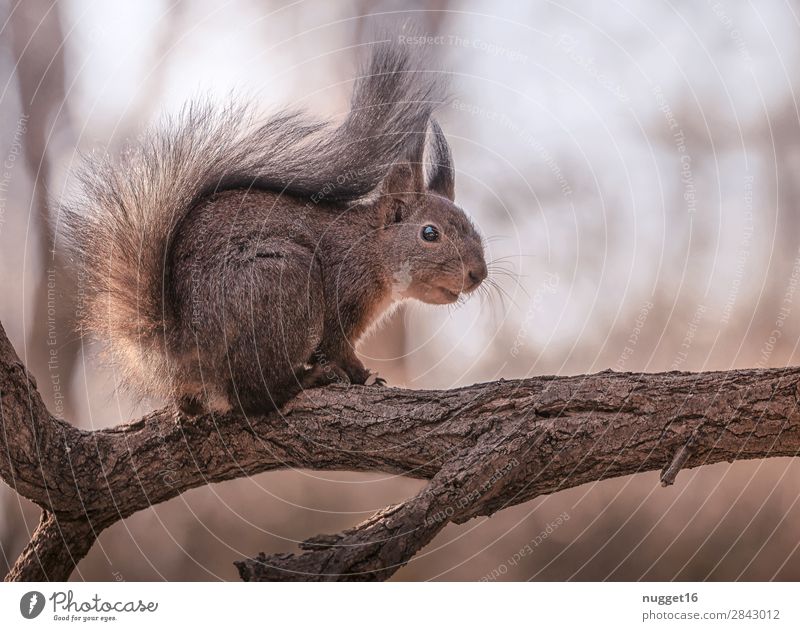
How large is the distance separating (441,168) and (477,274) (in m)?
0.38

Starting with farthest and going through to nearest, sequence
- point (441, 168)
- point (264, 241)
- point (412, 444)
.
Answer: point (441, 168) < point (264, 241) < point (412, 444)

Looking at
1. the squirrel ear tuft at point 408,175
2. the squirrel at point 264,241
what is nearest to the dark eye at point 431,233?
the squirrel at point 264,241

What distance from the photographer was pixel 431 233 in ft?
7.48

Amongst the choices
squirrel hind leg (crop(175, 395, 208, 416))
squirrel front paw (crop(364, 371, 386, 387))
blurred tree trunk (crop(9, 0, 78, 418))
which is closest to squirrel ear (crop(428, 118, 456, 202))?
squirrel front paw (crop(364, 371, 386, 387))

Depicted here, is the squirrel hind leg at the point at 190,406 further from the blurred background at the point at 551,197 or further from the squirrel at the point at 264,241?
the blurred background at the point at 551,197

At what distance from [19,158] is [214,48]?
2.25 feet

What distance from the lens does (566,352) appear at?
2.40 meters

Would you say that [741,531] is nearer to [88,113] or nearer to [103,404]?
[103,404]

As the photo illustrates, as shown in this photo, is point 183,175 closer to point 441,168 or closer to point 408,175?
point 408,175

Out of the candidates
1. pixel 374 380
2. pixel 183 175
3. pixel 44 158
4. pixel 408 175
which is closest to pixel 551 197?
pixel 408 175

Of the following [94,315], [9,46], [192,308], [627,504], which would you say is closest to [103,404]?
[94,315]

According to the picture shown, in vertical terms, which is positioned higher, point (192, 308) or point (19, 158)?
point (19, 158)

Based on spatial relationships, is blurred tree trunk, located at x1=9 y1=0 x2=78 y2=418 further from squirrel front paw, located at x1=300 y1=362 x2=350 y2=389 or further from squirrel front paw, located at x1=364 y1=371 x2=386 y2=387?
squirrel front paw, located at x1=364 y1=371 x2=386 y2=387

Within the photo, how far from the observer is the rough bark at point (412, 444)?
1.74m
